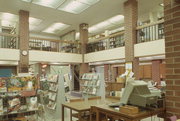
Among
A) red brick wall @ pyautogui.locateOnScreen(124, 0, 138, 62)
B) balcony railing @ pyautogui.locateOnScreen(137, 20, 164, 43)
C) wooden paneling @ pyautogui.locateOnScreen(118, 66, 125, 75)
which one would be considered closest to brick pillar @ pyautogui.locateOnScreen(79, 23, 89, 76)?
wooden paneling @ pyautogui.locateOnScreen(118, 66, 125, 75)

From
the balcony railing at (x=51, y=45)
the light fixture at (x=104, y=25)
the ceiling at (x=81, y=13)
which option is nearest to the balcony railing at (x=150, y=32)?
the ceiling at (x=81, y=13)

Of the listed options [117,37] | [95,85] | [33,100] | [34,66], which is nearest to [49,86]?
[95,85]

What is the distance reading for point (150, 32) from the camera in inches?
299

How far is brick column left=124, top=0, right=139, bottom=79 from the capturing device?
7.70 m

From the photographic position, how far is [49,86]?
7016 millimetres

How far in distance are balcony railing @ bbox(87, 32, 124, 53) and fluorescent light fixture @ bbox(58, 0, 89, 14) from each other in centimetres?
208

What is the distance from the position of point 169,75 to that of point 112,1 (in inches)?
271

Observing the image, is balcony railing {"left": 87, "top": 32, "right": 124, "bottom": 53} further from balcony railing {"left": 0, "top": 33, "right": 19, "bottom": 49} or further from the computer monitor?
the computer monitor

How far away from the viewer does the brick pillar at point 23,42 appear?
8.61m

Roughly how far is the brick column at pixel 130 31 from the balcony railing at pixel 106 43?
0.82 metres

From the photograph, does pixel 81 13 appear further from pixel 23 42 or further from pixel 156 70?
pixel 156 70

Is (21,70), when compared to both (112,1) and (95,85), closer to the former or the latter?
(95,85)

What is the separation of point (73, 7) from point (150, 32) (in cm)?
411

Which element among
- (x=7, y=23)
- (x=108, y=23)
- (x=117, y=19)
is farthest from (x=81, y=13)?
(x=7, y=23)
